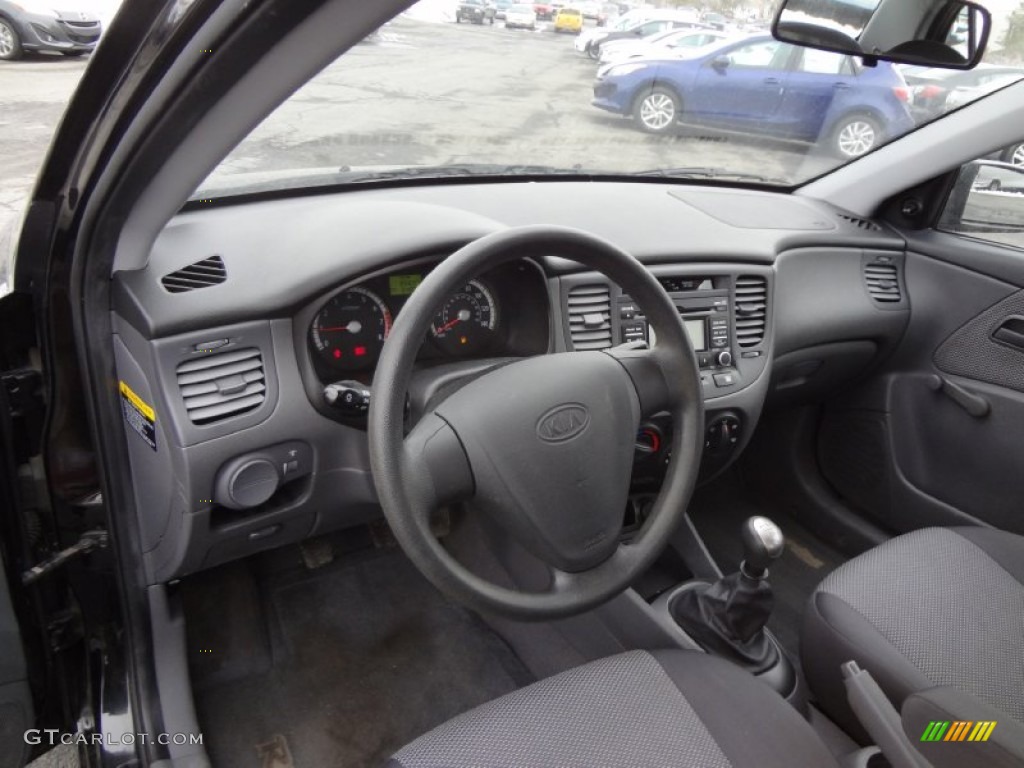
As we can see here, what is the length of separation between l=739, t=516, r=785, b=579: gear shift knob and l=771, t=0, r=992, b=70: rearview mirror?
52.9 inches

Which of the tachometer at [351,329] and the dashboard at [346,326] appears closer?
the dashboard at [346,326]

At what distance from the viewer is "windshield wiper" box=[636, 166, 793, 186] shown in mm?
2545

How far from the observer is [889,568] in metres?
1.73

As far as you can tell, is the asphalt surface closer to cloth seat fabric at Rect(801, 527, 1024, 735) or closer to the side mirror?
the side mirror

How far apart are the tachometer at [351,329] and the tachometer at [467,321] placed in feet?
0.42

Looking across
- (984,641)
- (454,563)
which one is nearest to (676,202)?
(984,641)

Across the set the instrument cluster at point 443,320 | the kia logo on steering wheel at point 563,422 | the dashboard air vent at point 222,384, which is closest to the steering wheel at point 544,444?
the kia logo on steering wheel at point 563,422

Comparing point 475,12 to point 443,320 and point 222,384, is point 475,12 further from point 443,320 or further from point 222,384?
point 222,384

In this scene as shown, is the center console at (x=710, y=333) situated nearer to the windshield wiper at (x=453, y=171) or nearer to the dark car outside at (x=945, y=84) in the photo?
the windshield wiper at (x=453, y=171)

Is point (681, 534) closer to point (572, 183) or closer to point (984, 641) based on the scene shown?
point (984, 641)

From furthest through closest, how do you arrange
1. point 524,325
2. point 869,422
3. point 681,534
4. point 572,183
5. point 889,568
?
point 869,422
point 572,183
point 681,534
point 524,325
point 889,568

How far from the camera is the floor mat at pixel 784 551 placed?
2520 millimetres

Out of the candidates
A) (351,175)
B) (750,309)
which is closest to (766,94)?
(750,309)

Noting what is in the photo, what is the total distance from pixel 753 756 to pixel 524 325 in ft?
3.42
